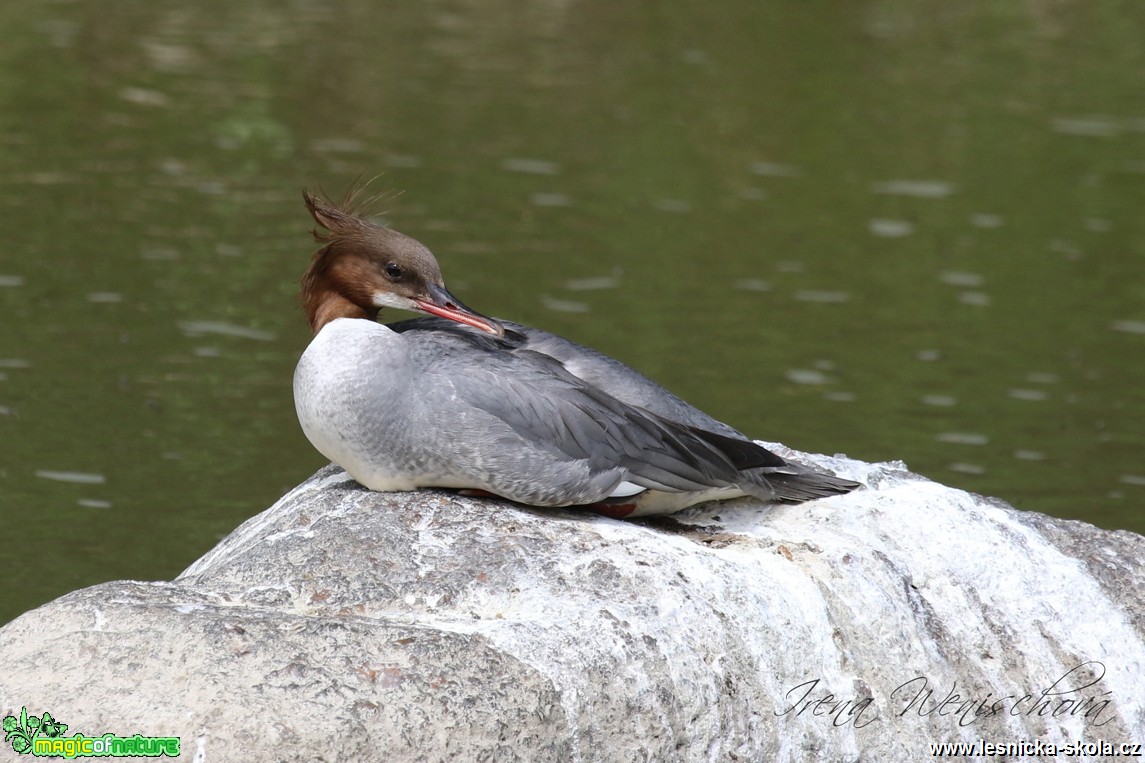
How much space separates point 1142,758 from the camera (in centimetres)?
542

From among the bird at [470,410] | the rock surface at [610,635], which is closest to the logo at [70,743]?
the rock surface at [610,635]

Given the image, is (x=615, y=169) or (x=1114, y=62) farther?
(x=1114, y=62)

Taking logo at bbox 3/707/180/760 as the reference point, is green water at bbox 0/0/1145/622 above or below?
below

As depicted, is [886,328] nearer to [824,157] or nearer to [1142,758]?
[824,157]

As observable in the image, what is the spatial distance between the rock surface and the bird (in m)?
0.13

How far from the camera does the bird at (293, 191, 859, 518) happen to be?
5.06 meters

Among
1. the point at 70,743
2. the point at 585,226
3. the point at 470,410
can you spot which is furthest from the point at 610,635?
the point at 585,226

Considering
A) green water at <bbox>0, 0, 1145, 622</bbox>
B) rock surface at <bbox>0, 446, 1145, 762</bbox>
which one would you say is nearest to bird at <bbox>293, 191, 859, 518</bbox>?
rock surface at <bbox>0, 446, 1145, 762</bbox>

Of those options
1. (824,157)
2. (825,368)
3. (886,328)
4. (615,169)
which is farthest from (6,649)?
(824,157)

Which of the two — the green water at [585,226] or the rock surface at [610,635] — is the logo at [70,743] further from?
the green water at [585,226]

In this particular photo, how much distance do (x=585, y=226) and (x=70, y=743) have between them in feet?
33.3

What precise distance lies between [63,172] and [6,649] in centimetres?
1072

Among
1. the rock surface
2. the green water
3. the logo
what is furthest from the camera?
the green water

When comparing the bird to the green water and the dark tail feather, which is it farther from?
the green water
